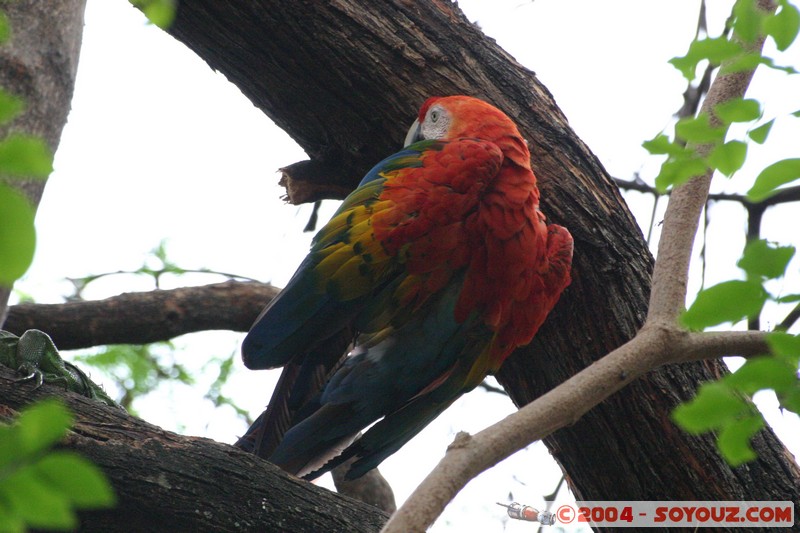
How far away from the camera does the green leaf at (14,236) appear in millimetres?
955

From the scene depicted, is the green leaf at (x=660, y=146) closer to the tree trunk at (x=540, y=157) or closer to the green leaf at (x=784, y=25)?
the green leaf at (x=784, y=25)

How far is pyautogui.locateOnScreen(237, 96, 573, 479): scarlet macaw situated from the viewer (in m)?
2.70

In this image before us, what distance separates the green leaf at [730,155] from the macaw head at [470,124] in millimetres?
1146

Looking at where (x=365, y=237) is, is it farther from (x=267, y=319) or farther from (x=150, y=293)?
(x=150, y=293)

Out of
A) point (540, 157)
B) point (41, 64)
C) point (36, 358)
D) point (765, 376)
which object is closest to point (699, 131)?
point (765, 376)

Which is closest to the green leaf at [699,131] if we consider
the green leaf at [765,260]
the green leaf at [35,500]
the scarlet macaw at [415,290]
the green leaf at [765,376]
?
the green leaf at [765,260]

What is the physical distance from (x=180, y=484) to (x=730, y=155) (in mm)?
1863

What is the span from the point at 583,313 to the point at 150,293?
6.72ft

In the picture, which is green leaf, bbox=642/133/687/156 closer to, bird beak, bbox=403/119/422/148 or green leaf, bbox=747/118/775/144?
green leaf, bbox=747/118/775/144

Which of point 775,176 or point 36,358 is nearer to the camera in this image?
point 775,176

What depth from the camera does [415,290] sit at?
2.75m

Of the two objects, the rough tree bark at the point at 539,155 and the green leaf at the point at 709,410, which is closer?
the green leaf at the point at 709,410

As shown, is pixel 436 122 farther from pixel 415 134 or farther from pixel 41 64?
pixel 41 64

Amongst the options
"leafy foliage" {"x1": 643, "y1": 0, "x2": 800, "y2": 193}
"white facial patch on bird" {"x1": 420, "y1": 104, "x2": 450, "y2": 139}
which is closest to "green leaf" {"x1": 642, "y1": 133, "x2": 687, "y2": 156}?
"leafy foliage" {"x1": 643, "y1": 0, "x2": 800, "y2": 193}
